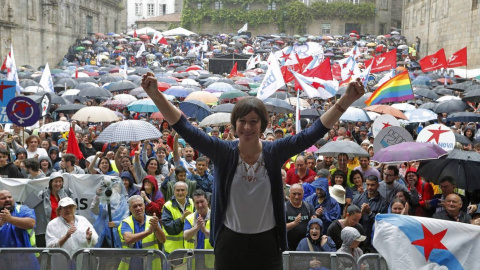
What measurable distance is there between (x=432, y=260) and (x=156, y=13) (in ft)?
282

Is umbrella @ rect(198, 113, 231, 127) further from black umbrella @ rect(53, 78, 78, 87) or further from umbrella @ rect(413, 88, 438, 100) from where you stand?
black umbrella @ rect(53, 78, 78, 87)

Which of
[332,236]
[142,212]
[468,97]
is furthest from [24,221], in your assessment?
[468,97]

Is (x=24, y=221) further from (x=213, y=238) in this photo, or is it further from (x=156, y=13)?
(x=156, y=13)

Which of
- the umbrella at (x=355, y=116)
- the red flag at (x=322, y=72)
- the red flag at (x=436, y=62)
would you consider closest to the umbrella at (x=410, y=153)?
the umbrella at (x=355, y=116)

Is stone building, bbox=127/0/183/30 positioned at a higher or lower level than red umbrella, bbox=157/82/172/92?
higher

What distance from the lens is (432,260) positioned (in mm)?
4824

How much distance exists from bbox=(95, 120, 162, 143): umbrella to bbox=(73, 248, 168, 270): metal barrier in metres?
3.99

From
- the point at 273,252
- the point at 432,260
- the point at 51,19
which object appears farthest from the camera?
Result: the point at 51,19

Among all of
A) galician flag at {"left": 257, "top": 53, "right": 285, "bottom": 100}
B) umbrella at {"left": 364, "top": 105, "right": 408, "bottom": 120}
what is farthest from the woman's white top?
galician flag at {"left": 257, "top": 53, "right": 285, "bottom": 100}

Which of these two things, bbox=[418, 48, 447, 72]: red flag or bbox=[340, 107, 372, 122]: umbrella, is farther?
bbox=[418, 48, 447, 72]: red flag

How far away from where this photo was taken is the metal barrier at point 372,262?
5.39 m

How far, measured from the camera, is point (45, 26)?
4384 centimetres

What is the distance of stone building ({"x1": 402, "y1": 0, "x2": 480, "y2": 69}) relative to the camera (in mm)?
33303

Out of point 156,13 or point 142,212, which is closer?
point 142,212
